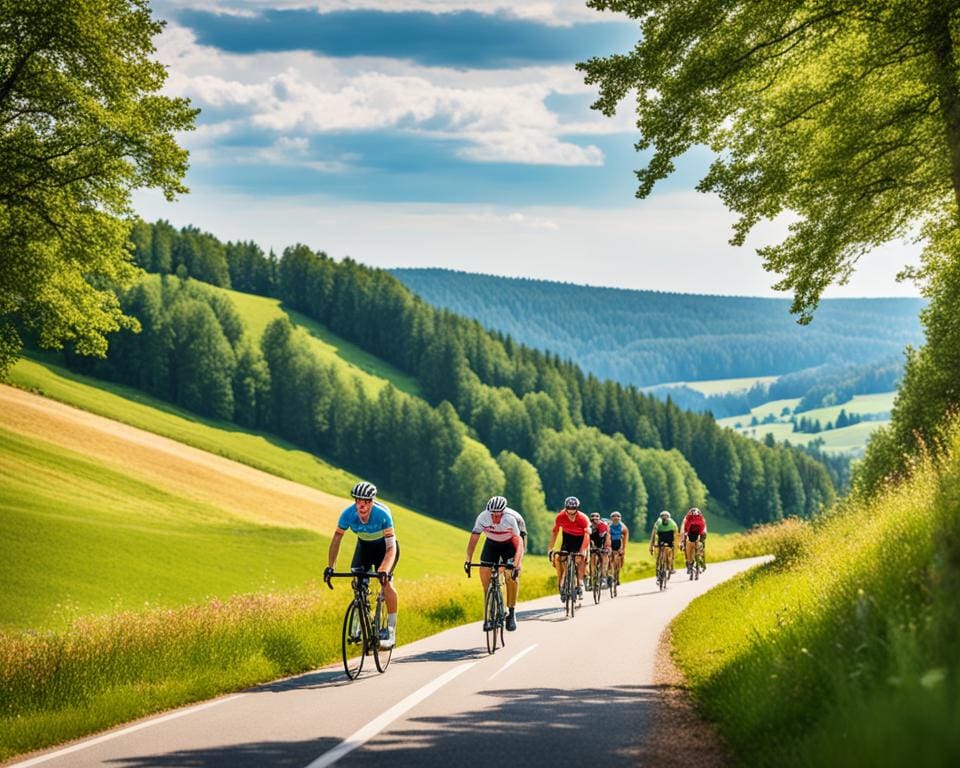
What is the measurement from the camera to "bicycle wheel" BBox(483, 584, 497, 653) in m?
14.9

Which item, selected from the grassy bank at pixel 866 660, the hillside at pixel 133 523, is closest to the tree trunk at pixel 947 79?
the grassy bank at pixel 866 660

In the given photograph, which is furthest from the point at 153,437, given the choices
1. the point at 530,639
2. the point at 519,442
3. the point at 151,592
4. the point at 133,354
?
the point at 530,639

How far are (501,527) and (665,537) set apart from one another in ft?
47.9

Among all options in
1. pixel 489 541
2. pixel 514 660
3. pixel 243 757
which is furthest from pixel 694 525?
pixel 243 757

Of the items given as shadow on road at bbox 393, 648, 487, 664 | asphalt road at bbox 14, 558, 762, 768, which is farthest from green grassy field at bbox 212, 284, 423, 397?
asphalt road at bbox 14, 558, 762, 768

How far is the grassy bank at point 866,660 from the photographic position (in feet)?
16.9

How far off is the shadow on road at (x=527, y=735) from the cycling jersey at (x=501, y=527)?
5.59 metres

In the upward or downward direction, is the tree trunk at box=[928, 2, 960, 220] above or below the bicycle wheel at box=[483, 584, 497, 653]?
above

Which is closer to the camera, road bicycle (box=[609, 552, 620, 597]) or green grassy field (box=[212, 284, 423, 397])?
road bicycle (box=[609, 552, 620, 597])

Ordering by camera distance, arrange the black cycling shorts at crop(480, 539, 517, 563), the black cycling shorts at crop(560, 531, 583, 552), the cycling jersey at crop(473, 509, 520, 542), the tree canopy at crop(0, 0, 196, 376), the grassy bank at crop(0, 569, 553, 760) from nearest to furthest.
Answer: the grassy bank at crop(0, 569, 553, 760) → the cycling jersey at crop(473, 509, 520, 542) → the black cycling shorts at crop(480, 539, 517, 563) → the tree canopy at crop(0, 0, 196, 376) → the black cycling shorts at crop(560, 531, 583, 552)

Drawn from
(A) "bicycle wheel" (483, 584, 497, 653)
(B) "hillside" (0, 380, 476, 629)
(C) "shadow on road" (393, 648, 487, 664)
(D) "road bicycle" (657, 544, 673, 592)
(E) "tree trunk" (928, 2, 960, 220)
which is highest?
(E) "tree trunk" (928, 2, 960, 220)

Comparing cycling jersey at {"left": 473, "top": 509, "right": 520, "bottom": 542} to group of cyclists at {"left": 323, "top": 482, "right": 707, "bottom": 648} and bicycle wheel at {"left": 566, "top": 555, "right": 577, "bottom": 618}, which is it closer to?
group of cyclists at {"left": 323, "top": 482, "right": 707, "bottom": 648}

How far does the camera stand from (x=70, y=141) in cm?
2017

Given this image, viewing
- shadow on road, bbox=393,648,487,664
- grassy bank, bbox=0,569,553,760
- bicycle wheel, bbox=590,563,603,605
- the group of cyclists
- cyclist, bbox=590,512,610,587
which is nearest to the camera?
grassy bank, bbox=0,569,553,760
